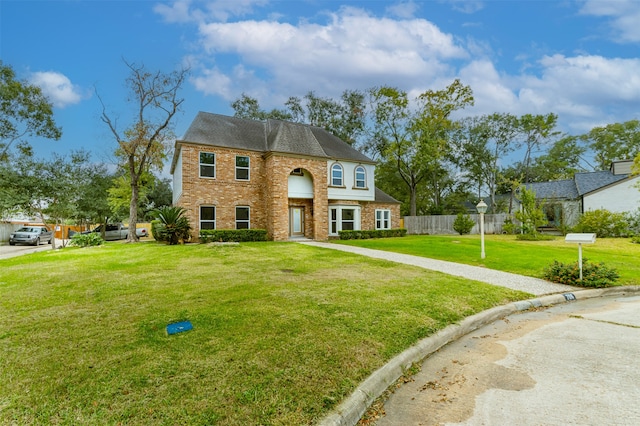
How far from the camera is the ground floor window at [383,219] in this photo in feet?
80.2

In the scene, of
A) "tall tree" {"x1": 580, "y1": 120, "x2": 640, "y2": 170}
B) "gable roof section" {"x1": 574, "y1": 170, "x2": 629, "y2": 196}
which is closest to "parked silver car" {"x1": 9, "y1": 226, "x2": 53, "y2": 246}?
"gable roof section" {"x1": 574, "y1": 170, "x2": 629, "y2": 196}

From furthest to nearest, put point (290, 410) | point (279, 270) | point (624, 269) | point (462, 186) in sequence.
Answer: point (462, 186), point (624, 269), point (279, 270), point (290, 410)

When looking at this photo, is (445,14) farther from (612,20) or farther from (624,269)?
(624,269)

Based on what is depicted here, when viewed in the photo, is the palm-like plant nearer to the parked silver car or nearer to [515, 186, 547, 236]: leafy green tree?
the parked silver car

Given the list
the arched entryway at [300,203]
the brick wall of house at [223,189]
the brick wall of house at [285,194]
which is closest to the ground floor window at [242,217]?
the brick wall of house at [223,189]

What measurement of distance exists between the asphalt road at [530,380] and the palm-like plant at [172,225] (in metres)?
15.4

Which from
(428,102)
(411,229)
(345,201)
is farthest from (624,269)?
(428,102)

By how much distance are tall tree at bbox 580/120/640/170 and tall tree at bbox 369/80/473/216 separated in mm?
22073

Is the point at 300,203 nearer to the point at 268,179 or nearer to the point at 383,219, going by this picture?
the point at 268,179

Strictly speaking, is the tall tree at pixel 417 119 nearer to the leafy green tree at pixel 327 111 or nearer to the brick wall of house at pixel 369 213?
the leafy green tree at pixel 327 111

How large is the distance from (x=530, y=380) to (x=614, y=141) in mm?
49827

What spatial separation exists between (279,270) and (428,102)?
2841cm

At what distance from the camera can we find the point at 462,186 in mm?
39094

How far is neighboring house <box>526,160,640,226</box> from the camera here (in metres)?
23.2
